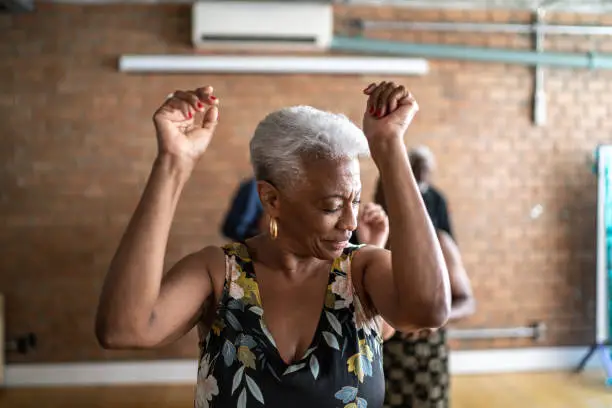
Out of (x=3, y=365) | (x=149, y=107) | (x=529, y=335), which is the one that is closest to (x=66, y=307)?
(x=3, y=365)

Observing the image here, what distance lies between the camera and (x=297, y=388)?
49.9 inches

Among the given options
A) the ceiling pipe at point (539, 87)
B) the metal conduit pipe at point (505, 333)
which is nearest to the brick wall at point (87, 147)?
the ceiling pipe at point (539, 87)

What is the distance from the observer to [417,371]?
96.3 inches

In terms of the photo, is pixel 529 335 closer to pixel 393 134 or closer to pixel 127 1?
pixel 127 1

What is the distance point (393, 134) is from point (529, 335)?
472cm

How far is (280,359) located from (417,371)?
1268 mm

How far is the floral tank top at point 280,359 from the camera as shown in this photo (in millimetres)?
1272

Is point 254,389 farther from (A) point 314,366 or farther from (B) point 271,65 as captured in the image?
(B) point 271,65

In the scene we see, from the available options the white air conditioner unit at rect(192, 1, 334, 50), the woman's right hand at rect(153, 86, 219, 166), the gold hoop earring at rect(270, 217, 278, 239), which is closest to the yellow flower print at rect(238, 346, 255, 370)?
the gold hoop earring at rect(270, 217, 278, 239)

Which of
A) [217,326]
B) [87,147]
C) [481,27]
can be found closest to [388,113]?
[217,326]

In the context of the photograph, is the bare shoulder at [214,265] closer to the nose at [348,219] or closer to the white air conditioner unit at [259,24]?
the nose at [348,219]

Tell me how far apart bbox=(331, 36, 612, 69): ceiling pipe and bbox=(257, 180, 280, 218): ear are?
13.2 ft

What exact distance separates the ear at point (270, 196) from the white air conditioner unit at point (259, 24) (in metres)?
3.90

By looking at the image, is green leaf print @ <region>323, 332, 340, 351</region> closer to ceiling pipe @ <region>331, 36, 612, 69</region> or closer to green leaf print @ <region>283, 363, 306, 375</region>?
green leaf print @ <region>283, 363, 306, 375</region>
